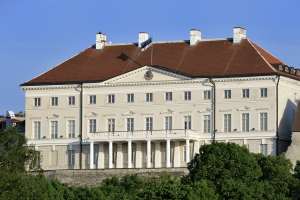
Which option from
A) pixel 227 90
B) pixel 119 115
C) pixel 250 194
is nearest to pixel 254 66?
pixel 227 90

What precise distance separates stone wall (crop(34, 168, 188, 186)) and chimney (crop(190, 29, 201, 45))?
13.1 metres

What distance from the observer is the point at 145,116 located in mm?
136125

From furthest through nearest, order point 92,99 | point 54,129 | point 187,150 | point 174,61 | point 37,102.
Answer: point 37,102 < point 54,129 < point 92,99 < point 174,61 < point 187,150

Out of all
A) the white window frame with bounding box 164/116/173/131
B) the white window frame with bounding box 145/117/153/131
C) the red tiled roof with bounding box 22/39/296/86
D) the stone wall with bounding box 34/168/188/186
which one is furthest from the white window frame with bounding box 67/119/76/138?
the white window frame with bounding box 164/116/173/131

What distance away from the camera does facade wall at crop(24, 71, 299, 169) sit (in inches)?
5212

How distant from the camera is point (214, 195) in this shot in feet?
363

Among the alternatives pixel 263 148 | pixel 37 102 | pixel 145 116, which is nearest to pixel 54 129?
pixel 37 102

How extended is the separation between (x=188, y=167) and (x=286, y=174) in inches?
279

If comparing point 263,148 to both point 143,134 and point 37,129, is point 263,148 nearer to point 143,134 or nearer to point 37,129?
point 143,134

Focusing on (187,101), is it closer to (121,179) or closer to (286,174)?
(121,179)

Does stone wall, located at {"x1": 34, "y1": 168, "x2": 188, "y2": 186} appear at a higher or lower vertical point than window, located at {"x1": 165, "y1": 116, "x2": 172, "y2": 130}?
lower

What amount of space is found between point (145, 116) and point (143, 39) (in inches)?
300

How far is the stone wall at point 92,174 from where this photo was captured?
424ft

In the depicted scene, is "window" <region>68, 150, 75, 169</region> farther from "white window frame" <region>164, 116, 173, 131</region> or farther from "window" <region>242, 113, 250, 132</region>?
"window" <region>242, 113, 250, 132</region>
